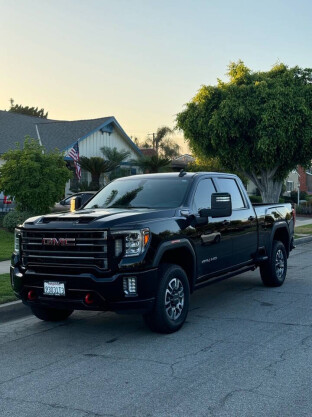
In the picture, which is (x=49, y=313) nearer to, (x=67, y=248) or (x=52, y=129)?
(x=67, y=248)

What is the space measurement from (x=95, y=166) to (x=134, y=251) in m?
24.4

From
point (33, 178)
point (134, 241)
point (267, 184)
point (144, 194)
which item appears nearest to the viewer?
point (134, 241)

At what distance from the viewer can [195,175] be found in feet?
26.0

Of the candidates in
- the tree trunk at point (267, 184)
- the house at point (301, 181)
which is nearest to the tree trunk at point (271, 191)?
the tree trunk at point (267, 184)

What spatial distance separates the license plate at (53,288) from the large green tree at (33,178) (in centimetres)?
1126

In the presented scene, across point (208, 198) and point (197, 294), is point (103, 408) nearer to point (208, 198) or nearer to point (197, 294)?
point (208, 198)

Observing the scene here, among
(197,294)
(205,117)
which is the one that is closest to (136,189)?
(197,294)

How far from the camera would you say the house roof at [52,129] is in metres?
31.3

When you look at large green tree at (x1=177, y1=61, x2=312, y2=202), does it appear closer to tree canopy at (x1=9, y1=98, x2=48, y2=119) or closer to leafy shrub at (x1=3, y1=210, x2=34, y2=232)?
leafy shrub at (x1=3, y1=210, x2=34, y2=232)

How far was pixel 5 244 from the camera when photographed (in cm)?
1576

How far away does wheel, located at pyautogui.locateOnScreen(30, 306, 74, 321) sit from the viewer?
24.3 feet

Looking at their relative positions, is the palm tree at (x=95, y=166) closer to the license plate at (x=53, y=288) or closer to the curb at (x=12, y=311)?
the curb at (x=12, y=311)

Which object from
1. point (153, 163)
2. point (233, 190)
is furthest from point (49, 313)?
point (153, 163)

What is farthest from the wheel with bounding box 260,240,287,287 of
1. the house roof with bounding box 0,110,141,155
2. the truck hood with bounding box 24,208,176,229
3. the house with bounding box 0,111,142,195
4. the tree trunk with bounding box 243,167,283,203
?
the house roof with bounding box 0,110,141,155
